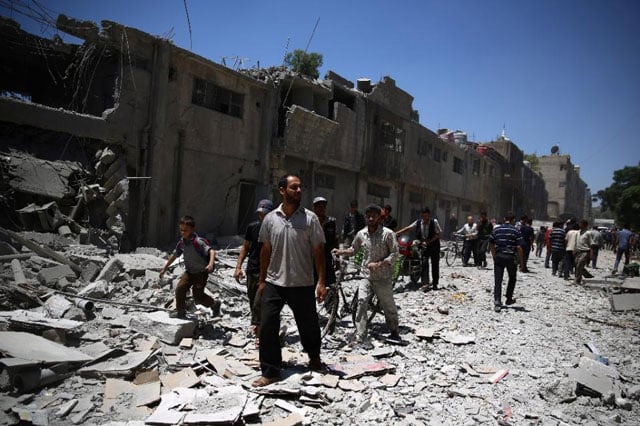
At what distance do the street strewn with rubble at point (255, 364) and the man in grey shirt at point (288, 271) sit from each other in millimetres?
369

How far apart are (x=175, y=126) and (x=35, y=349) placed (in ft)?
32.9

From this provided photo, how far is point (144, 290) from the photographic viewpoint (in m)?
7.25

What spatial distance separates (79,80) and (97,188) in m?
3.19

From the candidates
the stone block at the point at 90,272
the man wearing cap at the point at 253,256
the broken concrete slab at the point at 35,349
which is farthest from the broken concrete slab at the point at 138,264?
the broken concrete slab at the point at 35,349

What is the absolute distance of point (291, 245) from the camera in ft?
13.2

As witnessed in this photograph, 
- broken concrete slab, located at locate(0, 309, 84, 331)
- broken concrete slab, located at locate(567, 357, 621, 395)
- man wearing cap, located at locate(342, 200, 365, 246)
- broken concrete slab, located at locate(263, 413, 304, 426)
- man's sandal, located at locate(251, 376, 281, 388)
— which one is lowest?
broken concrete slab, located at locate(263, 413, 304, 426)

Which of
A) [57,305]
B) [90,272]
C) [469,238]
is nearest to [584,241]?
[469,238]

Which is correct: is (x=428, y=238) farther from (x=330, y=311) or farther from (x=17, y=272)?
(x=17, y=272)

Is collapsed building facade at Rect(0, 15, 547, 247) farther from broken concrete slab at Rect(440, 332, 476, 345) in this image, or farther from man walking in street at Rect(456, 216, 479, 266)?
broken concrete slab at Rect(440, 332, 476, 345)

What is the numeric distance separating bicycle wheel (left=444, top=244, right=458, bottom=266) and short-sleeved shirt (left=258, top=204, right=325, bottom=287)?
37.6 ft

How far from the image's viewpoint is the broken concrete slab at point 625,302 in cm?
846

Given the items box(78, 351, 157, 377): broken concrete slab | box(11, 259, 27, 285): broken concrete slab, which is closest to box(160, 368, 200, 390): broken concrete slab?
box(78, 351, 157, 377): broken concrete slab

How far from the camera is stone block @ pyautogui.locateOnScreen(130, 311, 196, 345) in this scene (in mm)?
4953

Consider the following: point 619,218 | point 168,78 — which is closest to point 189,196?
point 168,78
